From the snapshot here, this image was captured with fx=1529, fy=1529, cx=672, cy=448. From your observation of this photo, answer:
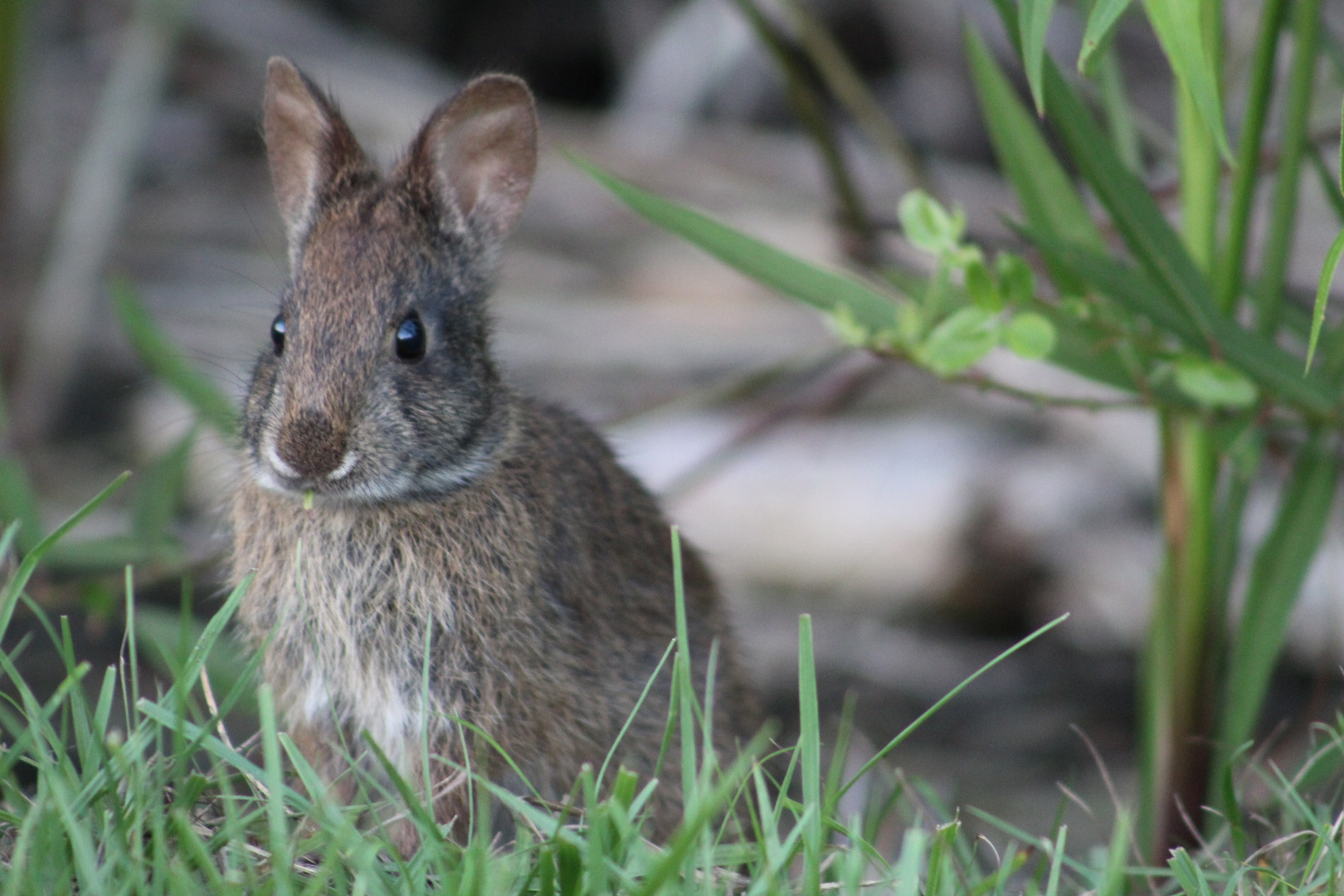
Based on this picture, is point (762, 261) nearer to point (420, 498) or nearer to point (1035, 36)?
point (420, 498)

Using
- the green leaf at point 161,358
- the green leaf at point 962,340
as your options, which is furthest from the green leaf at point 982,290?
the green leaf at point 161,358

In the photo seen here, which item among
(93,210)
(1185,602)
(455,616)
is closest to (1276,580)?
(1185,602)

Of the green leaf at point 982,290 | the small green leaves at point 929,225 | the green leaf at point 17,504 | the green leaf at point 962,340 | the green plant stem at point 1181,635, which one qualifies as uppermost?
the small green leaves at point 929,225

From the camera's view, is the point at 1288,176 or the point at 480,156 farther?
the point at 1288,176

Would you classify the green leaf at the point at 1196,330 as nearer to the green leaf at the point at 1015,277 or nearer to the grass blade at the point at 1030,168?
the green leaf at the point at 1015,277

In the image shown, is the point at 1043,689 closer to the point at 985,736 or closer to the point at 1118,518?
the point at 985,736

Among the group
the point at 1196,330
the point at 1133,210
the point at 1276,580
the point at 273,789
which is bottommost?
the point at 1276,580
